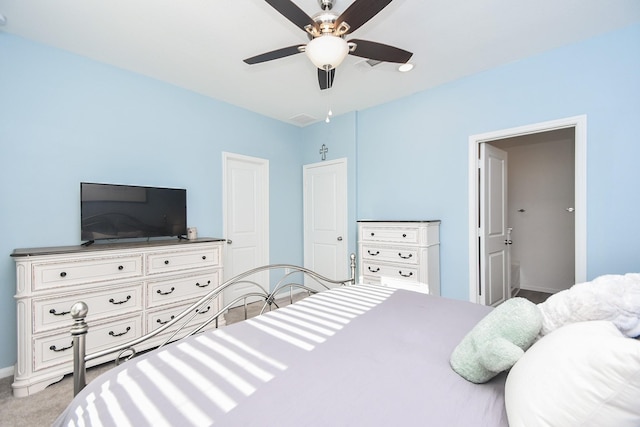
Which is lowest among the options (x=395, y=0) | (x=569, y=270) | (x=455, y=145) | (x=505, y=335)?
(x=569, y=270)

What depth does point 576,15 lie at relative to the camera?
2.04m

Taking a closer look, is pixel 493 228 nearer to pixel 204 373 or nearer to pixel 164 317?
pixel 204 373

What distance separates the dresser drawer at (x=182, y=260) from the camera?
2510mm

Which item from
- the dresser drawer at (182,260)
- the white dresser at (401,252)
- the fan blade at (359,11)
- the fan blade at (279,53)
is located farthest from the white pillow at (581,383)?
the dresser drawer at (182,260)

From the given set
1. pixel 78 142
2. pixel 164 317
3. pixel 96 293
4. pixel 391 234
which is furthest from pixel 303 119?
pixel 96 293

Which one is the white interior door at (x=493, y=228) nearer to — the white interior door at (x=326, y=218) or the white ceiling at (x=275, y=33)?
the white ceiling at (x=275, y=33)

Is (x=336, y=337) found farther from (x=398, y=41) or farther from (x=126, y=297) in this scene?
(x=398, y=41)

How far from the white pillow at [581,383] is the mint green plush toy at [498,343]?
10cm

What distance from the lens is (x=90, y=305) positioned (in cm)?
217

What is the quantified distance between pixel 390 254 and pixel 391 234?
224 millimetres

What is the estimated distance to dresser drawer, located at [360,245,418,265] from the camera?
2.92 metres

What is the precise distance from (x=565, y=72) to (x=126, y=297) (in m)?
4.31

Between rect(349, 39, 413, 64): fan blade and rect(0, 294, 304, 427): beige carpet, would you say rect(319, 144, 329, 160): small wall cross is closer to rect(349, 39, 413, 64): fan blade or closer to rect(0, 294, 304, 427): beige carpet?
rect(349, 39, 413, 64): fan blade

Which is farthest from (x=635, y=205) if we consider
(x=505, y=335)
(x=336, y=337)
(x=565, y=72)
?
(x=336, y=337)
